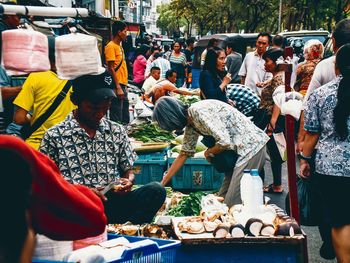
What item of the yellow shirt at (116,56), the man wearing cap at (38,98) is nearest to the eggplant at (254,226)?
the man wearing cap at (38,98)

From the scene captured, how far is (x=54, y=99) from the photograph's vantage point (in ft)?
17.4

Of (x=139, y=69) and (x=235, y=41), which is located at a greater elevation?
(x=235, y=41)

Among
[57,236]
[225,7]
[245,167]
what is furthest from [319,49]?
[225,7]

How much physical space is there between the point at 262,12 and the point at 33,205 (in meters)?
44.2

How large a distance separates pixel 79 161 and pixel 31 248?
2.83 metres

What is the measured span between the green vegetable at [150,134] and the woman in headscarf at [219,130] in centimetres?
297

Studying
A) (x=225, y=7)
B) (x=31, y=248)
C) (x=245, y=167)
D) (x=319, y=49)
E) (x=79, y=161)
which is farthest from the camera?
(x=225, y=7)

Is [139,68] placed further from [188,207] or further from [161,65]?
[188,207]

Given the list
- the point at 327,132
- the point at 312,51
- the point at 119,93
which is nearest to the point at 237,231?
the point at 327,132

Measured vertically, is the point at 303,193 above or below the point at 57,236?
below

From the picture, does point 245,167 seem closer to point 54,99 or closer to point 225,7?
point 54,99

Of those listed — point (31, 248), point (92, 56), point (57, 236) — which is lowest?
point (57, 236)

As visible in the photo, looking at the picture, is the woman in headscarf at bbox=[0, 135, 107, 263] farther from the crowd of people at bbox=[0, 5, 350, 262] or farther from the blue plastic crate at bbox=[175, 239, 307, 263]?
the blue plastic crate at bbox=[175, 239, 307, 263]

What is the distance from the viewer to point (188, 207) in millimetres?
5785
